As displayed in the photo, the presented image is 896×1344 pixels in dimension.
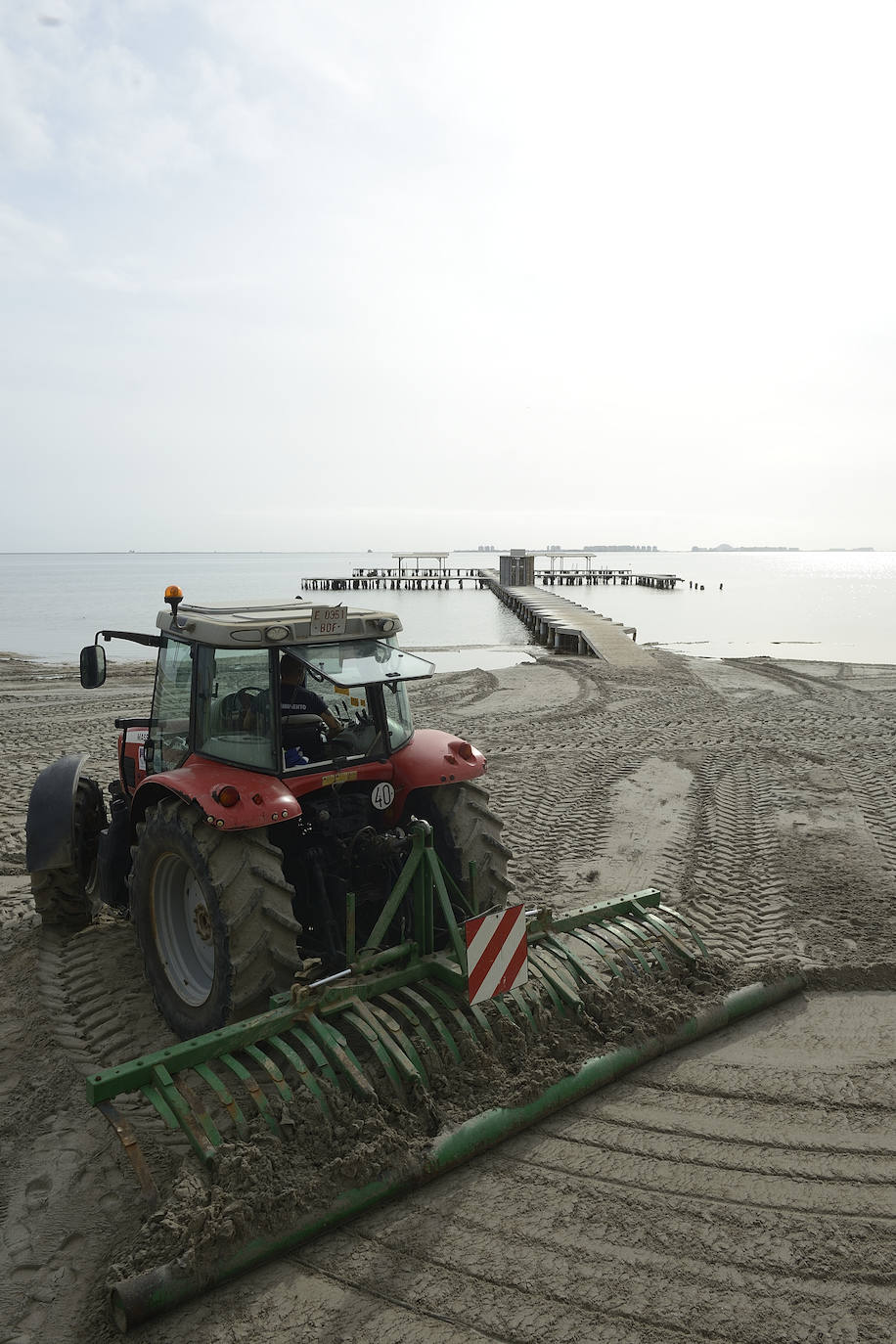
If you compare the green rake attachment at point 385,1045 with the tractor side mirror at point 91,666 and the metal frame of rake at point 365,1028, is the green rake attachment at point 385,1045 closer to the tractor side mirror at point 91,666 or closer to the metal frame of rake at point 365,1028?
the metal frame of rake at point 365,1028

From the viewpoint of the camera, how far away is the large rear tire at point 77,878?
17.5ft

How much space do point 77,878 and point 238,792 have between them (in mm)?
2177

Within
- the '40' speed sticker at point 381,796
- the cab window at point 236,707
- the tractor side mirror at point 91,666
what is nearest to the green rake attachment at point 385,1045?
the '40' speed sticker at point 381,796

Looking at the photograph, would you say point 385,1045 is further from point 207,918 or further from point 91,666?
point 91,666

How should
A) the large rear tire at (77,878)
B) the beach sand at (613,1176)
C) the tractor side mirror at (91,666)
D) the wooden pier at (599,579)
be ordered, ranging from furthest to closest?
the wooden pier at (599,579)
the large rear tire at (77,878)
the tractor side mirror at (91,666)
the beach sand at (613,1176)

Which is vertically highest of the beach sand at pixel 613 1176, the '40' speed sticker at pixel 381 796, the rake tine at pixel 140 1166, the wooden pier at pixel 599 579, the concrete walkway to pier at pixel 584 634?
the wooden pier at pixel 599 579

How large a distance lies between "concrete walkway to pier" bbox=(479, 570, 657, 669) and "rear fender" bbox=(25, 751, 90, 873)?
631 inches

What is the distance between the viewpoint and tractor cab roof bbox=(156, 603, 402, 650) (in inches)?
160

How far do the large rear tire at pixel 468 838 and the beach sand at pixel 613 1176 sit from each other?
44.2 inches

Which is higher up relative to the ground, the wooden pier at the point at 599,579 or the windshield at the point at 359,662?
the wooden pier at the point at 599,579

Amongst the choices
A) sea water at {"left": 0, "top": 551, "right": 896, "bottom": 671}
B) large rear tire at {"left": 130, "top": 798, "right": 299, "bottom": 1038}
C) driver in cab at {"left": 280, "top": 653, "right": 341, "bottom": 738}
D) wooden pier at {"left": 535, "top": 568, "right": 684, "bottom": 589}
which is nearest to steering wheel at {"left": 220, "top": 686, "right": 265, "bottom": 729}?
driver in cab at {"left": 280, "top": 653, "right": 341, "bottom": 738}

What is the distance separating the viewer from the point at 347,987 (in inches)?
148

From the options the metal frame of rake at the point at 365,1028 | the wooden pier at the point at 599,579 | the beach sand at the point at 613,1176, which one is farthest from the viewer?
the wooden pier at the point at 599,579

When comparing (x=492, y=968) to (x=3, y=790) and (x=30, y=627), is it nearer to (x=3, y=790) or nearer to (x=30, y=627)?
(x=3, y=790)
